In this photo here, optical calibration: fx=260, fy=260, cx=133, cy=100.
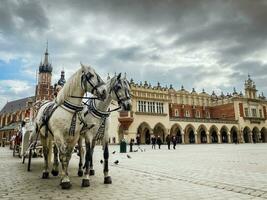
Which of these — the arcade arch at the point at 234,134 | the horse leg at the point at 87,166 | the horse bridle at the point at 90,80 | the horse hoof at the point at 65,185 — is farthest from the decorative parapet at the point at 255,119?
the horse hoof at the point at 65,185

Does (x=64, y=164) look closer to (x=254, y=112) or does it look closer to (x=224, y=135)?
(x=224, y=135)

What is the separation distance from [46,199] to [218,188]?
2.83 meters

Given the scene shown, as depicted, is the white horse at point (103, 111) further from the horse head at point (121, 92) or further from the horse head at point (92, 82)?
the horse head at point (92, 82)

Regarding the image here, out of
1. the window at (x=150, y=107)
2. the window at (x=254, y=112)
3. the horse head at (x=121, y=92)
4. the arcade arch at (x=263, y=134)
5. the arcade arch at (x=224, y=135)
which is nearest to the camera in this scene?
the horse head at (x=121, y=92)

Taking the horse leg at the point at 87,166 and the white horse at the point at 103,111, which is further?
the white horse at the point at 103,111

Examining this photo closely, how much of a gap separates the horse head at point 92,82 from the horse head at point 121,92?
2.32 feet

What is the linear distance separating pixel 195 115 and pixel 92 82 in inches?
2107

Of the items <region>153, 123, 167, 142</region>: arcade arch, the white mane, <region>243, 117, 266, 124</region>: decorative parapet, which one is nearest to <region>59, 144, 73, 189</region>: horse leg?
the white mane

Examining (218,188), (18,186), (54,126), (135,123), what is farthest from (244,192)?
(135,123)

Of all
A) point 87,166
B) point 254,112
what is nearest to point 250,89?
point 254,112

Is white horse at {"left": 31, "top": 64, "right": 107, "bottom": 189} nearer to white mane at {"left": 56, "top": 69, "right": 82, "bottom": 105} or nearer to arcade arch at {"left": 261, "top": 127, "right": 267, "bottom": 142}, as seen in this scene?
white mane at {"left": 56, "top": 69, "right": 82, "bottom": 105}

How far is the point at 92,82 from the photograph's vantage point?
5.02 m

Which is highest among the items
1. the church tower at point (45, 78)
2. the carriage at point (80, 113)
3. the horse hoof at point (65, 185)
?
the church tower at point (45, 78)

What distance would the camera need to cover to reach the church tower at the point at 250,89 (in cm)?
5800
